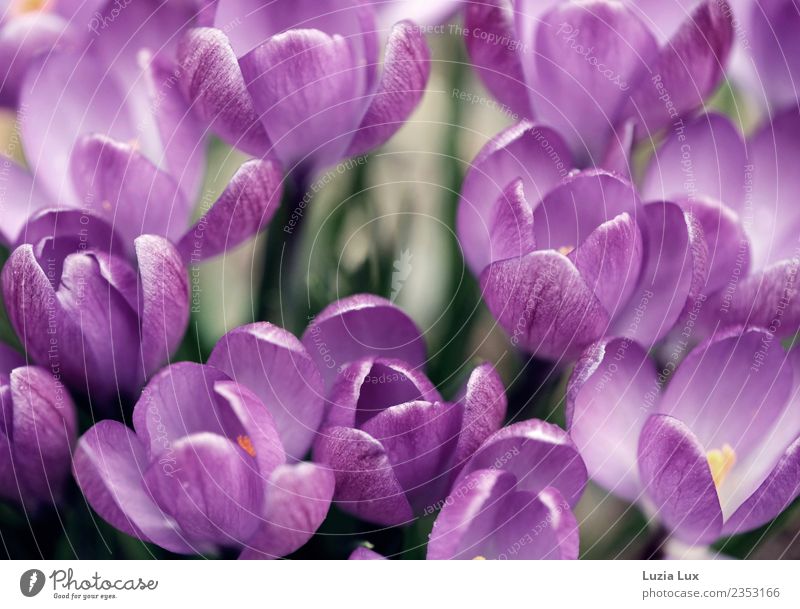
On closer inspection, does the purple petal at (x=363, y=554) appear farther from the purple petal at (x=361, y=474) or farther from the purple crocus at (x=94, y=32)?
the purple crocus at (x=94, y=32)

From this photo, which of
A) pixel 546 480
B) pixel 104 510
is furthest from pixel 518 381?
pixel 104 510

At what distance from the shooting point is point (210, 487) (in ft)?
0.80

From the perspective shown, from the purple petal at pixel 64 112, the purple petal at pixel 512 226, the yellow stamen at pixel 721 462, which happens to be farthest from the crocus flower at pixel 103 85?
the yellow stamen at pixel 721 462

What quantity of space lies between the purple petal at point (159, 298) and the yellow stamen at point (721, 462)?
0.61 feet

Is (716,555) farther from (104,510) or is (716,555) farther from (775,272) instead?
(104,510)

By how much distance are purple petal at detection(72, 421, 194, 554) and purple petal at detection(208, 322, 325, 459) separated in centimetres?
4

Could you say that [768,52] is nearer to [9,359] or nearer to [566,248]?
[566,248]

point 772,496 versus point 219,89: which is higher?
point 219,89

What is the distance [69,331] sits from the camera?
254 millimetres

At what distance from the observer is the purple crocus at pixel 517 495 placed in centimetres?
25

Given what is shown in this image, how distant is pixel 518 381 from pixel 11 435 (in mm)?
163

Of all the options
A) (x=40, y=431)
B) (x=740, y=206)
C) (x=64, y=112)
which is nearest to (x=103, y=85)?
(x=64, y=112)
